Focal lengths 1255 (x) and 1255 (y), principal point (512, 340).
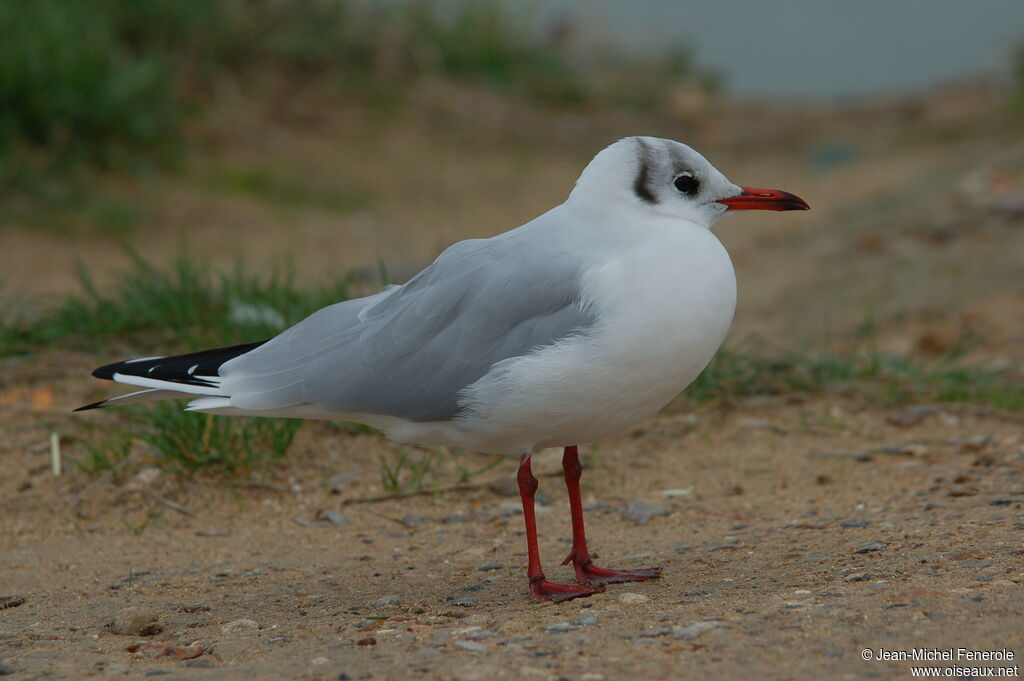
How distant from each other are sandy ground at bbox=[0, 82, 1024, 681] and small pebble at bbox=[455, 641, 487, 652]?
1 cm

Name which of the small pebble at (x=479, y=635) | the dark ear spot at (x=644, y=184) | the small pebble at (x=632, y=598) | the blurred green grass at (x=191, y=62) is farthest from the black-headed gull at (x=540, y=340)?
the blurred green grass at (x=191, y=62)

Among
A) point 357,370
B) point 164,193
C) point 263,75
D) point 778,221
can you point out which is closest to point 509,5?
point 263,75

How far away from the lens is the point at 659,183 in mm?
3250

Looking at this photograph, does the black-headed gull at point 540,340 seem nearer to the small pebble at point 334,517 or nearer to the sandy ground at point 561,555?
the sandy ground at point 561,555

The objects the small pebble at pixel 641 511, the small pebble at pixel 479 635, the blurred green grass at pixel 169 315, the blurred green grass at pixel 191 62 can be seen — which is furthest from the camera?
the blurred green grass at pixel 191 62

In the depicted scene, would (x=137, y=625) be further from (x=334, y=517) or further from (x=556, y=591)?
(x=334, y=517)

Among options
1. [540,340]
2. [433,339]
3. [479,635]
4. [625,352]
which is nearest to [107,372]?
[433,339]

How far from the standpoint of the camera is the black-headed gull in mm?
2984

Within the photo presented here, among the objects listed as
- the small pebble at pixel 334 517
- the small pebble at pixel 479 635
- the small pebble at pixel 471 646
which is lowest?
the small pebble at pixel 471 646

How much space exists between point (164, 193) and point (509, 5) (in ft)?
15.6

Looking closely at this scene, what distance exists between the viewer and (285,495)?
4.32 m

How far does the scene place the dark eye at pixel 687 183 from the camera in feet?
10.8

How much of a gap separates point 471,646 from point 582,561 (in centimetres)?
75

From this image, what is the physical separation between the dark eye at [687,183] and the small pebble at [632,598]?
41.1 inches
